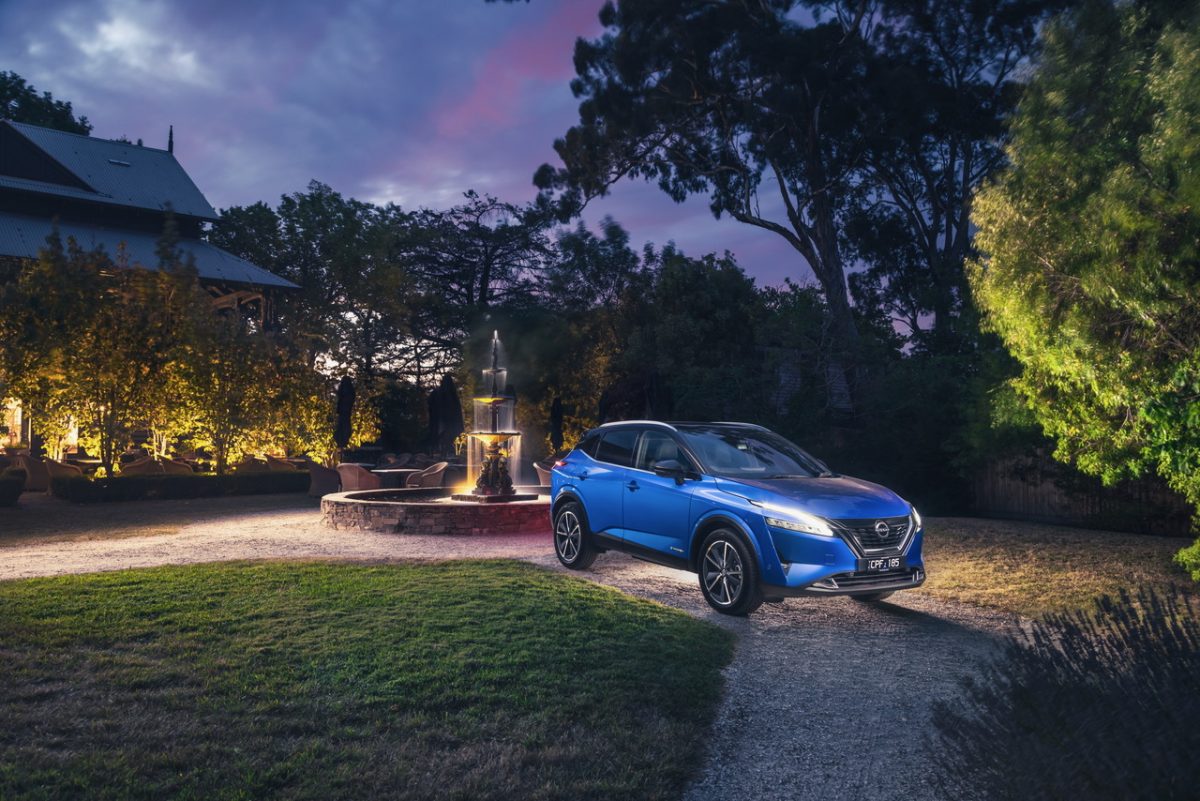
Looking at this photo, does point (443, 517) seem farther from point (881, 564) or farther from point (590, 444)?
point (881, 564)

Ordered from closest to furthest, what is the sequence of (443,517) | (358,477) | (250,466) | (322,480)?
(443,517) → (358,477) → (322,480) → (250,466)

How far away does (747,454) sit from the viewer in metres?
9.42

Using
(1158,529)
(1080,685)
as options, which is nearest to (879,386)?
(1158,529)

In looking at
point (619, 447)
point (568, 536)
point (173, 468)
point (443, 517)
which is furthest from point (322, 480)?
point (619, 447)

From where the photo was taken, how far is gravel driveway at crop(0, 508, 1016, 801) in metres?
4.54

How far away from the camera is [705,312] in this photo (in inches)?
1211

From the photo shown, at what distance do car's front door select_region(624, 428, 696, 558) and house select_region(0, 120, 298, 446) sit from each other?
29359 mm

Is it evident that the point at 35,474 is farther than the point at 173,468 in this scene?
No

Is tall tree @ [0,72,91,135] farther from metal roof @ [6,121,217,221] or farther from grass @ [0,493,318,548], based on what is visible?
grass @ [0,493,318,548]

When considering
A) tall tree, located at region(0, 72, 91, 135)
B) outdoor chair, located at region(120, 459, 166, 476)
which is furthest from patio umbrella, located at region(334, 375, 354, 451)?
tall tree, located at region(0, 72, 91, 135)

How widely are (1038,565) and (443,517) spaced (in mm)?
8646

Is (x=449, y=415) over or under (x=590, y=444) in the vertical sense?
over

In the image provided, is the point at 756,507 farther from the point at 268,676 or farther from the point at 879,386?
the point at 879,386

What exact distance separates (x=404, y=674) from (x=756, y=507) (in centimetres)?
351
